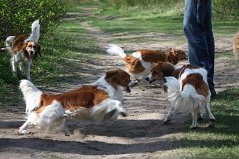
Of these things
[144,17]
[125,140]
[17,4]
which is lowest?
[144,17]

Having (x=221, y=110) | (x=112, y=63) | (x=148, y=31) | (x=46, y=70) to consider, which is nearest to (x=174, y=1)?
(x=148, y=31)

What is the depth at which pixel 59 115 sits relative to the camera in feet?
22.0

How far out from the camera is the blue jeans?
863cm

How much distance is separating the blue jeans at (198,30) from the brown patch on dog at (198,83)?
5.61 ft

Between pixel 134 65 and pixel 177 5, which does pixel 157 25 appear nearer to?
pixel 177 5

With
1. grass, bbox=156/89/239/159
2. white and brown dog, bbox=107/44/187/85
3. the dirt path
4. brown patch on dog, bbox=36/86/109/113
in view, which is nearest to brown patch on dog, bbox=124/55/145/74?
white and brown dog, bbox=107/44/187/85

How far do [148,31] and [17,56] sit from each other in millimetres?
13563

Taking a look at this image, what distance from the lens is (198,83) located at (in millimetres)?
7039

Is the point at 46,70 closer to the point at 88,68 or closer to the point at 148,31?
the point at 88,68

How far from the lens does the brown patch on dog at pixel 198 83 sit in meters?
6.98

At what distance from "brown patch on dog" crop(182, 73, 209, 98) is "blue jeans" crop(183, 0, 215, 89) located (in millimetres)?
1710

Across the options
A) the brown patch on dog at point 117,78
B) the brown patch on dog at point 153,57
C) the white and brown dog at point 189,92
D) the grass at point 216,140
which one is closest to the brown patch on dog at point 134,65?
the brown patch on dog at point 153,57

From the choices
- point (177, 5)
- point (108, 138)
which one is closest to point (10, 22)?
point (108, 138)

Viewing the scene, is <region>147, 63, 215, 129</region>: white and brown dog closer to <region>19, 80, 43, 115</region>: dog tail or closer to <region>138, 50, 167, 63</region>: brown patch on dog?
<region>19, 80, 43, 115</region>: dog tail
